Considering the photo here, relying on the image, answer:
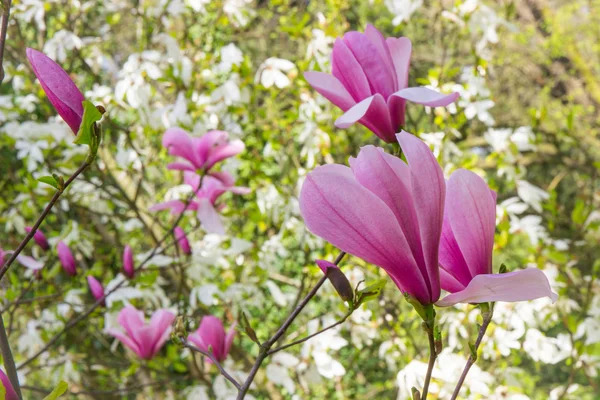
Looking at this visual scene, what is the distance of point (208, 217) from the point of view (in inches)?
45.0

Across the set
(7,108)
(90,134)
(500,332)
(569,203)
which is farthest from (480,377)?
(569,203)

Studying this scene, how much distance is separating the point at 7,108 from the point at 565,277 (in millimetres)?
1852

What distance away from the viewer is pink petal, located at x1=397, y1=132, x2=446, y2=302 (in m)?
0.42

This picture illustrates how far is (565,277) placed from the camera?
1.85m

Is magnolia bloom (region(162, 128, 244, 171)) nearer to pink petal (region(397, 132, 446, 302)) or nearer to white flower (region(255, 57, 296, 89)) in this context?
pink petal (region(397, 132, 446, 302))

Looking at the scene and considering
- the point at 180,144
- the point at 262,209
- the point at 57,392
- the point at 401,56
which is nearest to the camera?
the point at 57,392

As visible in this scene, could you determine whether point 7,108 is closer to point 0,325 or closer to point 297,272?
point 0,325

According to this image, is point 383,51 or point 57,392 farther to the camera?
point 383,51

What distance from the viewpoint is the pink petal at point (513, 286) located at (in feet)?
1.36

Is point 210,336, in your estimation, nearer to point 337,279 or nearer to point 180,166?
point 180,166

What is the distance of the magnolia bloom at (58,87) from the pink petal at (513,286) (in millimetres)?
343

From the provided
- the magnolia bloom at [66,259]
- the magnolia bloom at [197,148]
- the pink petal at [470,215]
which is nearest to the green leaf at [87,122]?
the pink petal at [470,215]

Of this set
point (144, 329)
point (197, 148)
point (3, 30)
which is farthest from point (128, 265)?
→ point (3, 30)

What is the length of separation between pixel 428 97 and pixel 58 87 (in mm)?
309
